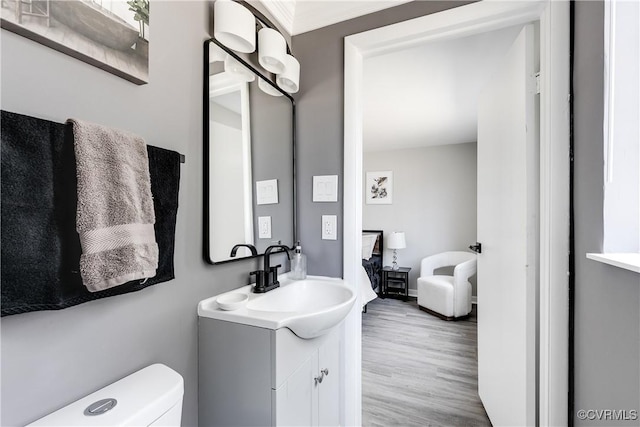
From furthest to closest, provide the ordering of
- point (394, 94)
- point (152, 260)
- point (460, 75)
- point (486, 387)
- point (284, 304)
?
point (394, 94)
point (460, 75)
point (486, 387)
point (284, 304)
point (152, 260)

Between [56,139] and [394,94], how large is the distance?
→ 247cm

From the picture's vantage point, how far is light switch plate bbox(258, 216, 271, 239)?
140 cm

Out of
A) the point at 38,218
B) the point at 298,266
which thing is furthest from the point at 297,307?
the point at 38,218

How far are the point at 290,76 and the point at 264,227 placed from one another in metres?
0.81

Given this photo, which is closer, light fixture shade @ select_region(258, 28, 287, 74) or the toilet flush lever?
the toilet flush lever

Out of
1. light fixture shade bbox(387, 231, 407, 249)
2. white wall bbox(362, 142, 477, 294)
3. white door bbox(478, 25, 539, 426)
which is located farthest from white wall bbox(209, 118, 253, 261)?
white wall bbox(362, 142, 477, 294)

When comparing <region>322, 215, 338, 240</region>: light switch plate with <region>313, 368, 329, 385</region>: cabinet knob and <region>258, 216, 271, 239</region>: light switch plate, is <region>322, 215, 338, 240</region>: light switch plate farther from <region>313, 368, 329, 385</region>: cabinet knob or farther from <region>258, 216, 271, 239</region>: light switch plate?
<region>313, 368, 329, 385</region>: cabinet knob

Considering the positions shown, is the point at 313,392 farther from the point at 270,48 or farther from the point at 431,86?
the point at 431,86

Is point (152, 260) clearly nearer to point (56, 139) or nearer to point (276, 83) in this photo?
point (56, 139)

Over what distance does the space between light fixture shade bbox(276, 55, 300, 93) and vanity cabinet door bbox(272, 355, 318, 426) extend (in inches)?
53.7

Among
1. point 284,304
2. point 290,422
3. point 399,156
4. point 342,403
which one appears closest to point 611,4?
point 284,304

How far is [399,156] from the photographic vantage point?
456 centimetres

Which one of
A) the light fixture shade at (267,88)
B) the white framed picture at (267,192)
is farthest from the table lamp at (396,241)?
the light fixture shade at (267,88)

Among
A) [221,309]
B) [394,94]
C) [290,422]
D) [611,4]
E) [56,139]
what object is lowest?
[290,422]
